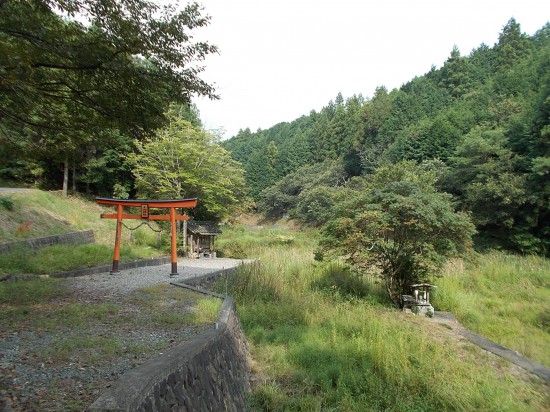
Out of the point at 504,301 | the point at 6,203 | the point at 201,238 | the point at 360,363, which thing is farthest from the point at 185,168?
the point at 504,301

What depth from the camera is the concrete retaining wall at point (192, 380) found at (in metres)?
2.36

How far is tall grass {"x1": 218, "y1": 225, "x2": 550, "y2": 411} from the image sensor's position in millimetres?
4594

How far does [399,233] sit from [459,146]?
1717cm

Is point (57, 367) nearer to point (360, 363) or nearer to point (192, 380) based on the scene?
point (192, 380)

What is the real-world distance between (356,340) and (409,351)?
0.88 m

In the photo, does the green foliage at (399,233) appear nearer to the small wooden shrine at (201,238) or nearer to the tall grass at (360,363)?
the tall grass at (360,363)

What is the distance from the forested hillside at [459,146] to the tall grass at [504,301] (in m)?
4.46

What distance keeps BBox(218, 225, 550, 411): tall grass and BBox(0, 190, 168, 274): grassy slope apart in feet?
17.0

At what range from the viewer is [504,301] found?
10.3 meters

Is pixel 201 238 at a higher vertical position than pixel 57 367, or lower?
higher

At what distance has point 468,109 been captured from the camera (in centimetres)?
3503

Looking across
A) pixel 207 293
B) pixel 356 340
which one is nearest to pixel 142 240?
pixel 207 293

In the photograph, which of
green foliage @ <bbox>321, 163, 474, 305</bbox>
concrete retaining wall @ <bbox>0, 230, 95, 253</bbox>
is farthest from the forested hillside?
concrete retaining wall @ <bbox>0, 230, 95, 253</bbox>

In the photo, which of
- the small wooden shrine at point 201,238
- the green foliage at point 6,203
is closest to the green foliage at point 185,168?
the small wooden shrine at point 201,238
